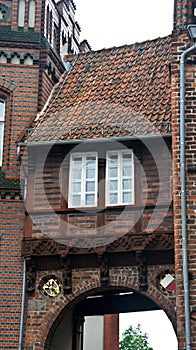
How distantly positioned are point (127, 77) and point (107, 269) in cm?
597

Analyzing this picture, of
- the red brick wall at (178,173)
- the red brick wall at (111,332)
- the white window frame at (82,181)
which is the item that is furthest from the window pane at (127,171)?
the red brick wall at (111,332)

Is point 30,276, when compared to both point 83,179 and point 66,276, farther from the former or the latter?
point 83,179

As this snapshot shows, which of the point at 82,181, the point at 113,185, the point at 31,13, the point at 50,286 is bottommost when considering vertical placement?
the point at 50,286

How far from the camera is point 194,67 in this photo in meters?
14.2

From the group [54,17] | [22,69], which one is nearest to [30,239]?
[22,69]

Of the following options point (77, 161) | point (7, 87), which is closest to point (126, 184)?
point (77, 161)

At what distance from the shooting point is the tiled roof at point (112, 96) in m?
19.0

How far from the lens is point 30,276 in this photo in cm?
1830

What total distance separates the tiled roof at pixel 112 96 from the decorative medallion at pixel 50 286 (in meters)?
3.58

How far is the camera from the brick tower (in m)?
18.4

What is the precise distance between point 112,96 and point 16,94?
269cm

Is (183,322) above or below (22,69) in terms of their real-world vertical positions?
below

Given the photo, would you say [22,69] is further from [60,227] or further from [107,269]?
[107,269]

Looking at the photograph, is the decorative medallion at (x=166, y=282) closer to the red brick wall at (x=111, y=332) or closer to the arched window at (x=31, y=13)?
the arched window at (x=31, y=13)
